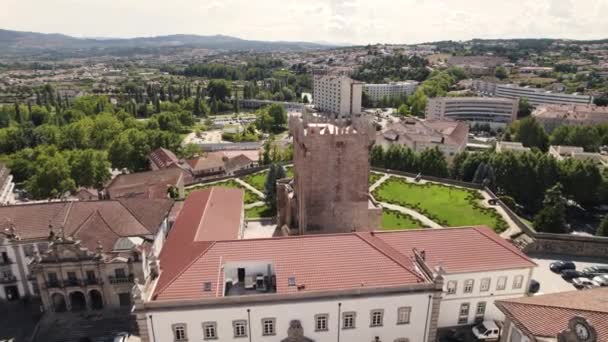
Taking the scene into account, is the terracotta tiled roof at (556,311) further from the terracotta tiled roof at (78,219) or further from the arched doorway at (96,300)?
the arched doorway at (96,300)

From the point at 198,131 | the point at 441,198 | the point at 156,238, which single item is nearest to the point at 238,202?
the point at 156,238

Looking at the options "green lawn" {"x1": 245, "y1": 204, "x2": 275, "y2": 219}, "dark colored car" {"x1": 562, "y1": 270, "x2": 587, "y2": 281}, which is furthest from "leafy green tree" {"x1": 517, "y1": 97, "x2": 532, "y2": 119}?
"green lawn" {"x1": 245, "y1": 204, "x2": 275, "y2": 219}

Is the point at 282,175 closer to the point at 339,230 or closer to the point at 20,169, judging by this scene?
the point at 339,230

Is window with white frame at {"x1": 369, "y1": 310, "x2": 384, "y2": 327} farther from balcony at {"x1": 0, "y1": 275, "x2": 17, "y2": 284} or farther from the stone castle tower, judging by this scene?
balcony at {"x1": 0, "y1": 275, "x2": 17, "y2": 284}

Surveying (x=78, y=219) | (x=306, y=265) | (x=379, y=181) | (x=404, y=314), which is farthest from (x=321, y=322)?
(x=379, y=181)

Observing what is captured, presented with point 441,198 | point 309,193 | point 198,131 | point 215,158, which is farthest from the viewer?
point 198,131

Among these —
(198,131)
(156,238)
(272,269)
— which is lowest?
(198,131)
